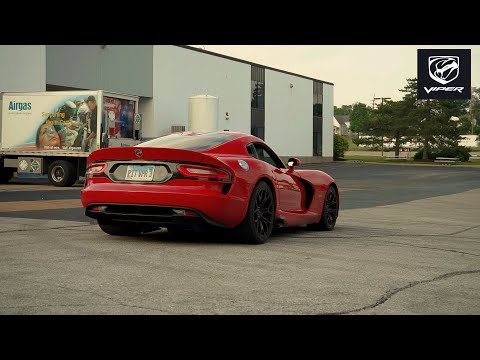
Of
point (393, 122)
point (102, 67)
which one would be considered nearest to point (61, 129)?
point (102, 67)

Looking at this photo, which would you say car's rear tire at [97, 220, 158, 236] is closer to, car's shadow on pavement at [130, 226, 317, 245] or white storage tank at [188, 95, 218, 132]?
car's shadow on pavement at [130, 226, 317, 245]

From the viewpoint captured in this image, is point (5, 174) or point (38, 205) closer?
point (38, 205)

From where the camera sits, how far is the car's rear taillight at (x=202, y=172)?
8438 mm

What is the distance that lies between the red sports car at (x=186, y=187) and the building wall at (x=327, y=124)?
191ft

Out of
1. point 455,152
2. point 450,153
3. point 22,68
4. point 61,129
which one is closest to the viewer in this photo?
point 61,129

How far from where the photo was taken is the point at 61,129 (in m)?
24.5

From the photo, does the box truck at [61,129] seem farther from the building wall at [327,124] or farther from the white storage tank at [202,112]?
the building wall at [327,124]

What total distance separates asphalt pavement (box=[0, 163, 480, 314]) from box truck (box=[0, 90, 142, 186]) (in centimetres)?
1255

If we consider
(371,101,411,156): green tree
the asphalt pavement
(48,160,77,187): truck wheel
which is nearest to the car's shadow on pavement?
the asphalt pavement

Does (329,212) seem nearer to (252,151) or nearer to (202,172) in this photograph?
(252,151)

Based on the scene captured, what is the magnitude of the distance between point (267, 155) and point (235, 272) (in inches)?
135
